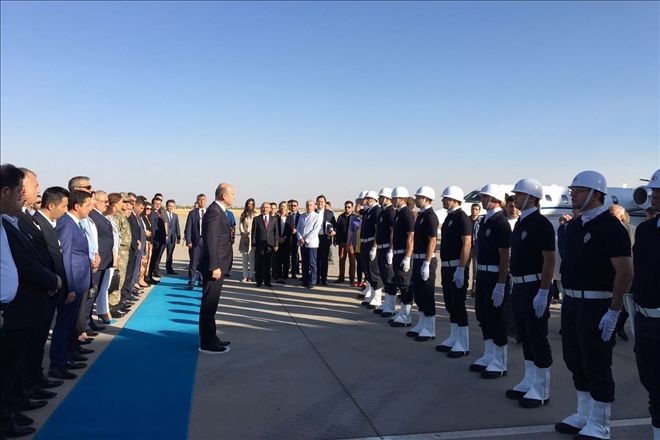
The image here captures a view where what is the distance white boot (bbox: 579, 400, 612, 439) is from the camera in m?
3.82

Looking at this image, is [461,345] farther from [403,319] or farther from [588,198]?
[588,198]

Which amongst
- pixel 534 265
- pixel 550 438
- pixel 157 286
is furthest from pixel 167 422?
pixel 157 286

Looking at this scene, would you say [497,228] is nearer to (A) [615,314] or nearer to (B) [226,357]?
(A) [615,314]

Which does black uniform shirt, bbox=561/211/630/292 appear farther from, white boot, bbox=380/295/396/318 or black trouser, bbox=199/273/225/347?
white boot, bbox=380/295/396/318

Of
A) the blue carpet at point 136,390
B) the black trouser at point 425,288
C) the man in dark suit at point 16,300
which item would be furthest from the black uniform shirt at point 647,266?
the man in dark suit at point 16,300

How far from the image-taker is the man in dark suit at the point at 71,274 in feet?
16.7

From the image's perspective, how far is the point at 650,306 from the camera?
3338 millimetres

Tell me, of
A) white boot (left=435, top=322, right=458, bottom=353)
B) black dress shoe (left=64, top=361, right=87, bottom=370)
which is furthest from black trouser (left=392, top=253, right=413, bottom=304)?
black dress shoe (left=64, top=361, right=87, bottom=370)

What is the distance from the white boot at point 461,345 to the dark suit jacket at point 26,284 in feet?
15.0

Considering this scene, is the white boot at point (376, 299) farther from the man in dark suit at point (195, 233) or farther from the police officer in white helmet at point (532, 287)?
the police officer in white helmet at point (532, 287)

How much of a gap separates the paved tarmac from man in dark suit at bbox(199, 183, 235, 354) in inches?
11.8

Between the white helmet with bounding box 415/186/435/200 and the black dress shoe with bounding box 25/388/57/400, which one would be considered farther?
the white helmet with bounding box 415/186/435/200

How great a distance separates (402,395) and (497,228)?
2.13 metres

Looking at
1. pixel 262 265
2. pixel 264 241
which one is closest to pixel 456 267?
pixel 264 241
